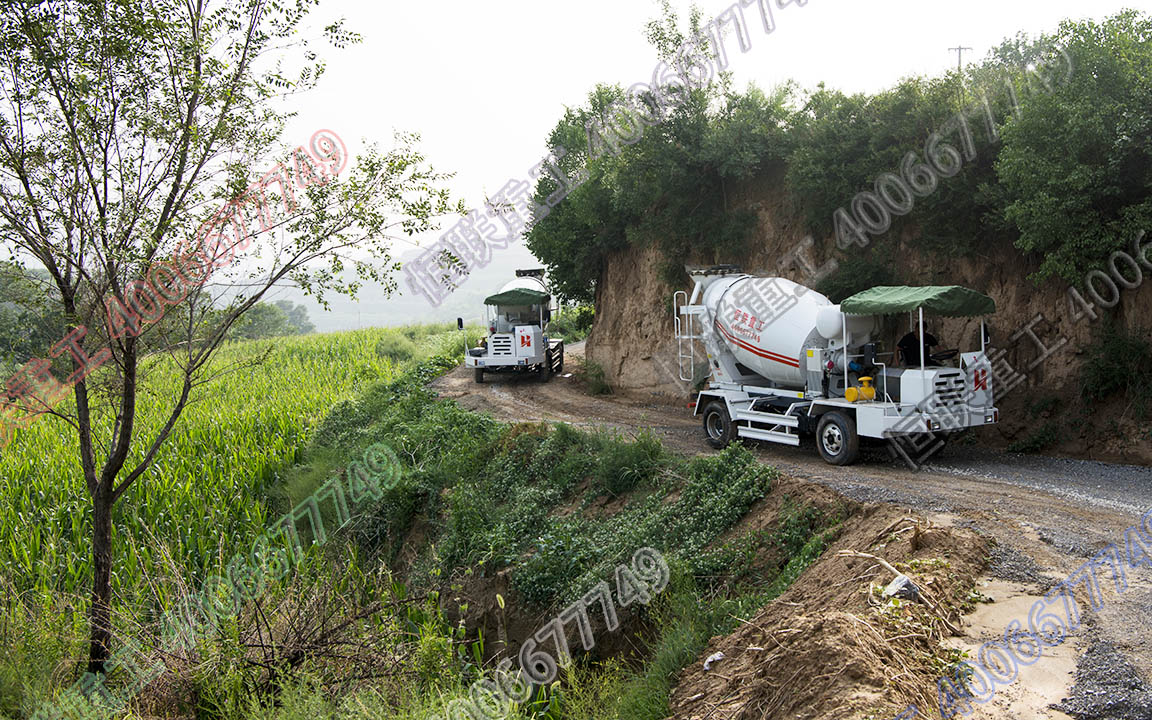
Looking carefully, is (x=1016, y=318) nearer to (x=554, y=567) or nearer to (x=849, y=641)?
(x=554, y=567)

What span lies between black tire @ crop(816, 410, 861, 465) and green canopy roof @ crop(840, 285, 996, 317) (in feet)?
5.67

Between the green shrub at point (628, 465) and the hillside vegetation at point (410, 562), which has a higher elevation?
the green shrub at point (628, 465)

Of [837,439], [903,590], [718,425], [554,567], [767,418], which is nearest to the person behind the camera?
[903,590]

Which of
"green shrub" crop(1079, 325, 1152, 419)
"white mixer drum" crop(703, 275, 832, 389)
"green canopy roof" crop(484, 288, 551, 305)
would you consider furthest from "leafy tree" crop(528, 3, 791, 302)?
"green shrub" crop(1079, 325, 1152, 419)

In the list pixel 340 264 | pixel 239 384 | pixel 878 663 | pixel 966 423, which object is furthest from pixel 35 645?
pixel 239 384

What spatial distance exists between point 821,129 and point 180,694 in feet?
51.9

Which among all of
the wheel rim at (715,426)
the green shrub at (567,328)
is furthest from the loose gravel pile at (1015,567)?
the green shrub at (567,328)

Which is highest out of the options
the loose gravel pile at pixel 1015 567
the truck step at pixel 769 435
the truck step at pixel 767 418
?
the truck step at pixel 767 418

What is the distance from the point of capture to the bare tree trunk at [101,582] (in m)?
8.55

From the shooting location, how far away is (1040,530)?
26.7 ft

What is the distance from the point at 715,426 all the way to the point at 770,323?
2426 millimetres

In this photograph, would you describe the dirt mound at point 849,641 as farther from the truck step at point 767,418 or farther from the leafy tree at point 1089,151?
the leafy tree at point 1089,151

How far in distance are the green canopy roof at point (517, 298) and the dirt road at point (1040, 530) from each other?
882 centimetres

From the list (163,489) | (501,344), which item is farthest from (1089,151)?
(163,489)
